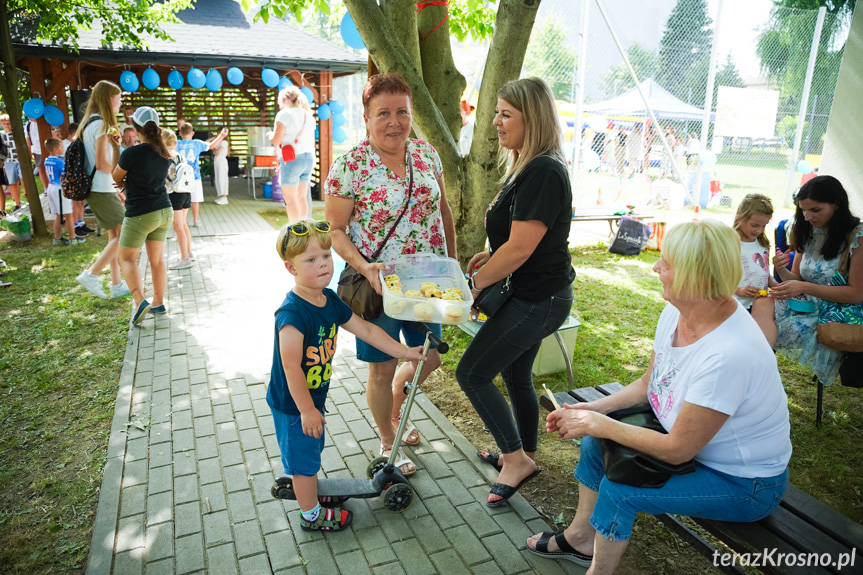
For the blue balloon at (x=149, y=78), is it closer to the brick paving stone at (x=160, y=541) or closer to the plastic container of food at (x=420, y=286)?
the plastic container of food at (x=420, y=286)

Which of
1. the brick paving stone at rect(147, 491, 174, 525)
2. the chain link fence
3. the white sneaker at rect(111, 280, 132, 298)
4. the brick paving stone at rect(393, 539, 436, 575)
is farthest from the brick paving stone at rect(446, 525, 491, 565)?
the chain link fence

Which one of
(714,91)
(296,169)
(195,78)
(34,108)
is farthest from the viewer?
(714,91)

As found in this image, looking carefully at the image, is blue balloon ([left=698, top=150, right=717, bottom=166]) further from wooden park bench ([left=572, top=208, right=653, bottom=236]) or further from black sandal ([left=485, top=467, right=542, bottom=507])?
black sandal ([left=485, top=467, right=542, bottom=507])

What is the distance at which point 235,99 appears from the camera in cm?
1967

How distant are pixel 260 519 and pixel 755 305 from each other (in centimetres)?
354

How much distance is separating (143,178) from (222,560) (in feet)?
12.6

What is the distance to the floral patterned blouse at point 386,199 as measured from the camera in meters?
2.93

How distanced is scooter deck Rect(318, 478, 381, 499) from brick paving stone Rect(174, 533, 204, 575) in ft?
1.94

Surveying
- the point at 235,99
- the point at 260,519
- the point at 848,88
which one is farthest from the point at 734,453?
the point at 235,99

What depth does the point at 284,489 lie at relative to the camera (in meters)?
2.87

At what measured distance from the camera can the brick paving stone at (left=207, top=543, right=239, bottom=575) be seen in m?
2.55

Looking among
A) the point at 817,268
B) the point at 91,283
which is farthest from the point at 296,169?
the point at 817,268

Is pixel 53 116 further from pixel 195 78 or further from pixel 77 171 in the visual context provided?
pixel 77 171

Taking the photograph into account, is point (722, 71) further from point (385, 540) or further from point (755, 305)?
point (385, 540)
